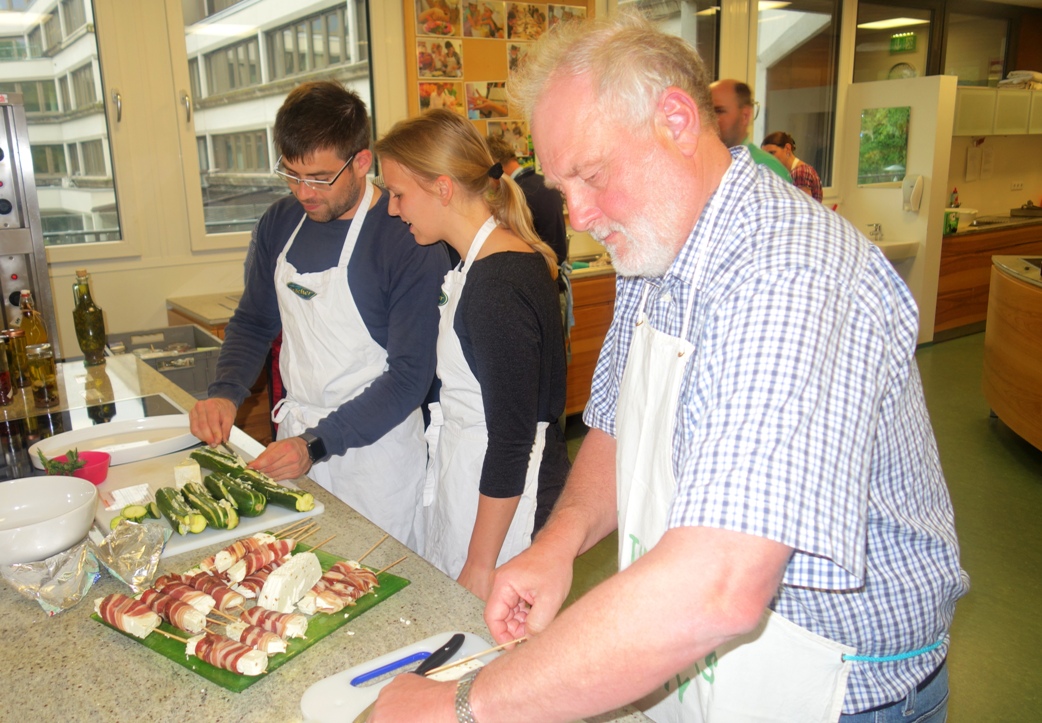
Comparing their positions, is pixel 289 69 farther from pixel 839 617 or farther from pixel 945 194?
pixel 945 194

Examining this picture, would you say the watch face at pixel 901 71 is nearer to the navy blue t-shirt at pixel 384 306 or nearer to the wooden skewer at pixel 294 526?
the navy blue t-shirt at pixel 384 306

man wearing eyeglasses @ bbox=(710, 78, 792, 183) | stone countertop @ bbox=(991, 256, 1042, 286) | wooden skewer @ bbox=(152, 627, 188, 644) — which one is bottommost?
A: wooden skewer @ bbox=(152, 627, 188, 644)

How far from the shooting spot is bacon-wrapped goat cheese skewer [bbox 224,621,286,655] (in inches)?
42.6

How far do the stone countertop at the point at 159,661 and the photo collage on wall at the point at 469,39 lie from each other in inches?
142

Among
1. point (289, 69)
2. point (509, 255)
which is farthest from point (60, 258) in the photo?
point (509, 255)

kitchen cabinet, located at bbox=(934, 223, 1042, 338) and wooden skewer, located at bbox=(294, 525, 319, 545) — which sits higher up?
wooden skewer, located at bbox=(294, 525, 319, 545)

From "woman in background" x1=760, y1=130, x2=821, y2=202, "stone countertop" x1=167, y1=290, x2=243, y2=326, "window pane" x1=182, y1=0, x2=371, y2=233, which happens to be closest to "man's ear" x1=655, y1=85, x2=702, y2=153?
"stone countertop" x1=167, y1=290, x2=243, y2=326

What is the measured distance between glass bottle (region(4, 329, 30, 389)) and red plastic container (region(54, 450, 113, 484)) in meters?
0.86

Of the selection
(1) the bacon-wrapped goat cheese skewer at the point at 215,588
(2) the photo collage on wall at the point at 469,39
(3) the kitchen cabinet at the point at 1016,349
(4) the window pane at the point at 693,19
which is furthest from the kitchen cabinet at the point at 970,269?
(1) the bacon-wrapped goat cheese skewer at the point at 215,588

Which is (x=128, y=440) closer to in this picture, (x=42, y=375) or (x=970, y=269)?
(x=42, y=375)

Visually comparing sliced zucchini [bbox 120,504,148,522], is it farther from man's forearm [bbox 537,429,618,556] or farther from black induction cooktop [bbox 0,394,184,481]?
man's forearm [bbox 537,429,618,556]

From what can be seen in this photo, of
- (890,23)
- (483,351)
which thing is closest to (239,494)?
(483,351)

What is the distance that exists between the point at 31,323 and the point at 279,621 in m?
2.05

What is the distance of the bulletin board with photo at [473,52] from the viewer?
441cm
